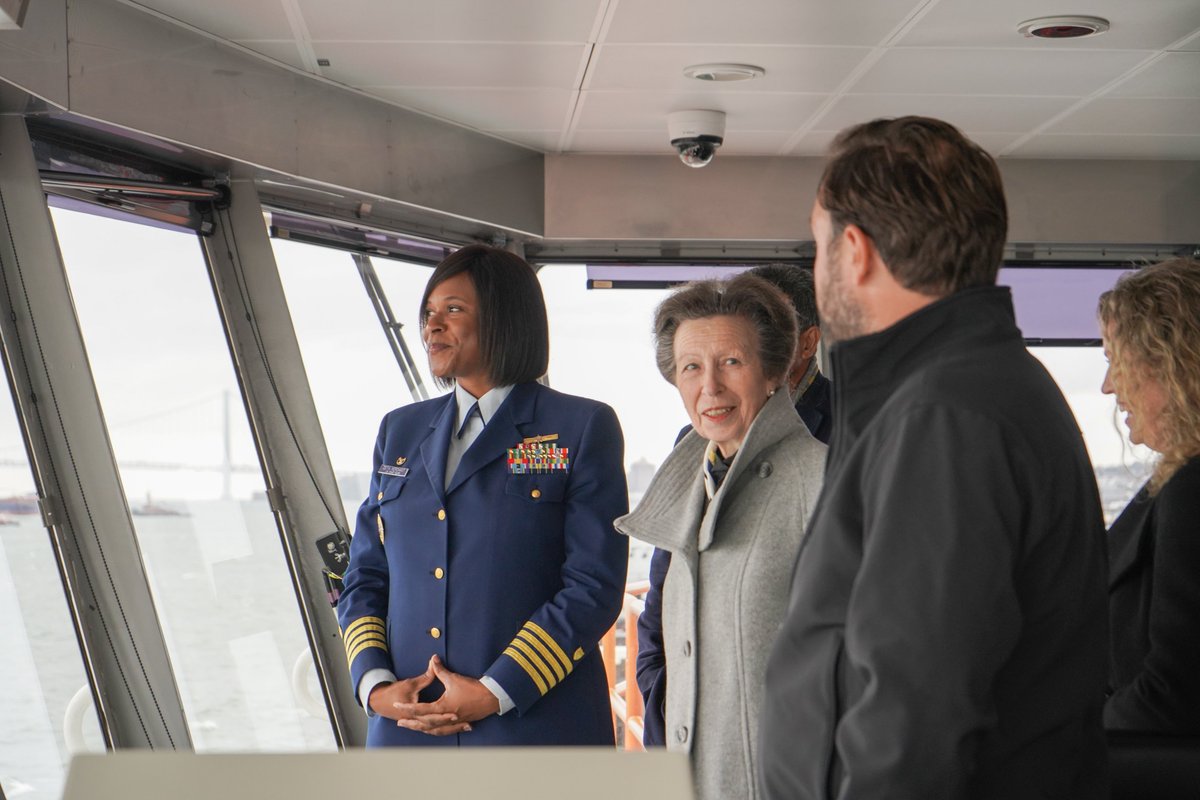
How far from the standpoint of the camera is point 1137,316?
2090 millimetres

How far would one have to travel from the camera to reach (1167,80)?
4.52 metres

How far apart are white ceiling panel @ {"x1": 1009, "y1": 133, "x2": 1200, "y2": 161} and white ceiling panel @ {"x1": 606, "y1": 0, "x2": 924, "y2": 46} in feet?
6.09

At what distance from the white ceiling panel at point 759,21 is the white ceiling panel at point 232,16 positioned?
1039 millimetres

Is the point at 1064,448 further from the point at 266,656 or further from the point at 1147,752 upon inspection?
the point at 266,656

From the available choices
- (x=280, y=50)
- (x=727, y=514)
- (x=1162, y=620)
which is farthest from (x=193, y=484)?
(x=1162, y=620)

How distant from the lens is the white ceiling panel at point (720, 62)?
4113 mm

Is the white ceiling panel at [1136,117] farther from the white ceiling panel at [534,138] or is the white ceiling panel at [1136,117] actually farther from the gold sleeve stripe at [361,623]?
the gold sleeve stripe at [361,623]

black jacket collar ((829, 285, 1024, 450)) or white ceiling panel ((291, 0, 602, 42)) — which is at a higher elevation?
white ceiling panel ((291, 0, 602, 42))

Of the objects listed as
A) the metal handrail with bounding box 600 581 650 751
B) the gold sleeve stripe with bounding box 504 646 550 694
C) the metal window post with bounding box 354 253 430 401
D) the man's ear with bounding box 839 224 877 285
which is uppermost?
the metal window post with bounding box 354 253 430 401

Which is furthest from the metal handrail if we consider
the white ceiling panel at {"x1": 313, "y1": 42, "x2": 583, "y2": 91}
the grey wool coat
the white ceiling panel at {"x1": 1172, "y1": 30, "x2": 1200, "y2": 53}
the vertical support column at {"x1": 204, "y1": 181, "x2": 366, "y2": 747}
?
the white ceiling panel at {"x1": 1172, "y1": 30, "x2": 1200, "y2": 53}

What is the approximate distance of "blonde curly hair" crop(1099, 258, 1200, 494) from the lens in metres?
2.02

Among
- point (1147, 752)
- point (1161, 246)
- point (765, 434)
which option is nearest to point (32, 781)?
point (765, 434)

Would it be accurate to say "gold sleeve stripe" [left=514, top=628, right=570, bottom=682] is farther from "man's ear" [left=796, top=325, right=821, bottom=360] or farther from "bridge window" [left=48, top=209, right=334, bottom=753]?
"bridge window" [left=48, top=209, right=334, bottom=753]

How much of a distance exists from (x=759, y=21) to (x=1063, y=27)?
0.98 m
